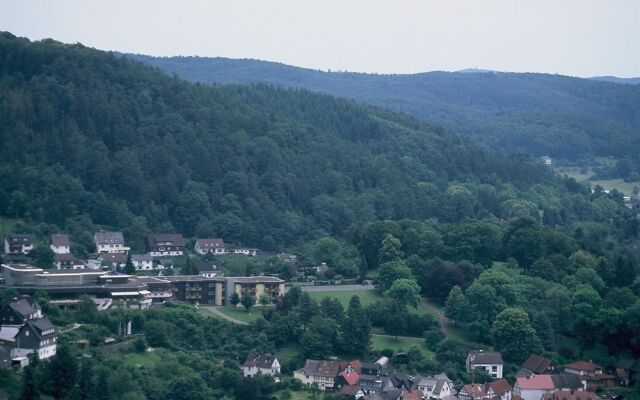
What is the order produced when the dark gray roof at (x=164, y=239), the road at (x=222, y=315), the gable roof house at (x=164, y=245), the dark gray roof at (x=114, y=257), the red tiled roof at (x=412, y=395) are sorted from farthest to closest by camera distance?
the dark gray roof at (x=164, y=239) < the gable roof house at (x=164, y=245) < the dark gray roof at (x=114, y=257) < the road at (x=222, y=315) < the red tiled roof at (x=412, y=395)

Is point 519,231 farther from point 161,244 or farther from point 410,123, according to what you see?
point 410,123

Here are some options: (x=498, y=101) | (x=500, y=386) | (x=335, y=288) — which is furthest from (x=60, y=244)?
(x=498, y=101)

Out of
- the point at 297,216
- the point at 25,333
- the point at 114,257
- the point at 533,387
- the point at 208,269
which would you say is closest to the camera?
the point at 25,333

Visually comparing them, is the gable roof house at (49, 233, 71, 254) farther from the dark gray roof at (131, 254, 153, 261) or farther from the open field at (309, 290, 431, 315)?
the open field at (309, 290, 431, 315)

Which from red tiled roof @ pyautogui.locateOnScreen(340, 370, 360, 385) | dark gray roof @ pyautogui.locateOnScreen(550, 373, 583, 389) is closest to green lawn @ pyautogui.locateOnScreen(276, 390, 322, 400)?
red tiled roof @ pyautogui.locateOnScreen(340, 370, 360, 385)

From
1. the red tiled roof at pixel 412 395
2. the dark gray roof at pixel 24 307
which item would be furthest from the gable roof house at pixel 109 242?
the red tiled roof at pixel 412 395

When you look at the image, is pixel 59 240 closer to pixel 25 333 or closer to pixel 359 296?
pixel 359 296

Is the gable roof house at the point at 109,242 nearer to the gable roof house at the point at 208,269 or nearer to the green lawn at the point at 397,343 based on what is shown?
the gable roof house at the point at 208,269
